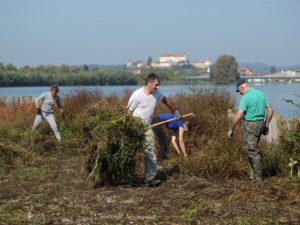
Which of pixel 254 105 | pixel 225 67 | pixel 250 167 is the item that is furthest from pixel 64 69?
pixel 254 105

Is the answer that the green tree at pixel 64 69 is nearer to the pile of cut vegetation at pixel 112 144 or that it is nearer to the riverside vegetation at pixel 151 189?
the riverside vegetation at pixel 151 189

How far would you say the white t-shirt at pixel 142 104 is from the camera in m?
9.82

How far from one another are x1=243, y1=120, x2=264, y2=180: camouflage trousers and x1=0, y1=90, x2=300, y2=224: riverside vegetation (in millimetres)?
246

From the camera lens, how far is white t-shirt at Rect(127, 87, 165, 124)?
9.82 meters

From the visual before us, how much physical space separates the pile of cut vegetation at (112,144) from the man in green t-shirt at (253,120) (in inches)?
70.0

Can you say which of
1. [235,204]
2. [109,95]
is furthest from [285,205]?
[109,95]

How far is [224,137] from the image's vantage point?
1120cm

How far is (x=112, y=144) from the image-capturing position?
9.54m

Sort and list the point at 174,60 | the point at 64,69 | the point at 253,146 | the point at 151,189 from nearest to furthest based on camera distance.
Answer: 1. the point at 151,189
2. the point at 253,146
3. the point at 64,69
4. the point at 174,60

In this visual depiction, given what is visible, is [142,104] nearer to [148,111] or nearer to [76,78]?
[148,111]

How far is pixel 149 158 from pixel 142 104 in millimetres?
940

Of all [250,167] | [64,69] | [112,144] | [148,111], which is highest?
[64,69]

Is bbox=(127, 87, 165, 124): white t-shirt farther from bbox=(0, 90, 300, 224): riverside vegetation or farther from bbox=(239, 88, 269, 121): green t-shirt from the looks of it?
bbox=(239, 88, 269, 121): green t-shirt

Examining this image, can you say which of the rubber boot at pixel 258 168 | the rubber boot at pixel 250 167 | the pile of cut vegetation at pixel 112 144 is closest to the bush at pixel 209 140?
the rubber boot at pixel 250 167
